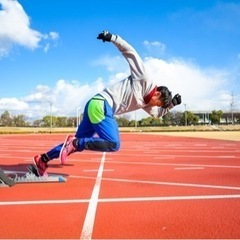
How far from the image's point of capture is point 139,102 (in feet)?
15.9

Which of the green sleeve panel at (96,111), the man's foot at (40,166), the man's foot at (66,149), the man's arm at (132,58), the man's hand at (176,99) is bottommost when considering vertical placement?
the man's foot at (40,166)

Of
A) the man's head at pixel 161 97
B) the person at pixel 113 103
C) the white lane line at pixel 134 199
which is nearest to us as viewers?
the white lane line at pixel 134 199

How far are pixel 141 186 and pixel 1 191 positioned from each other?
1852 mm

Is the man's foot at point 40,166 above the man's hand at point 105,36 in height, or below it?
below

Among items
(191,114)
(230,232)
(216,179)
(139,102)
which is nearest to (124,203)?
(230,232)

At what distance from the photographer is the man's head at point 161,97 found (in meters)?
4.93

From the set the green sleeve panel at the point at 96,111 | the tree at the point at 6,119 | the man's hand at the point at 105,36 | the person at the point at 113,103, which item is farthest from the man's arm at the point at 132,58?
the tree at the point at 6,119

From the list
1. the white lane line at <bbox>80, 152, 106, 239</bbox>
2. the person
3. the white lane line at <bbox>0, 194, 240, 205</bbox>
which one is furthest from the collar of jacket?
the white lane line at <bbox>0, 194, 240, 205</bbox>

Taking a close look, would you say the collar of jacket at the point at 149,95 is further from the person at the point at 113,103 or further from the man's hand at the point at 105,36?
the man's hand at the point at 105,36

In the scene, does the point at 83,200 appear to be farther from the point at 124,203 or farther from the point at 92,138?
the point at 92,138

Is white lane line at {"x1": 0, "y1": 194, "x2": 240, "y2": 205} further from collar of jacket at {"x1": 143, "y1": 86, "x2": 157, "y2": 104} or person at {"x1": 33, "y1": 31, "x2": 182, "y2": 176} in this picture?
collar of jacket at {"x1": 143, "y1": 86, "x2": 157, "y2": 104}

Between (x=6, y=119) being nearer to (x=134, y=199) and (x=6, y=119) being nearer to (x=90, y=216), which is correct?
(x=134, y=199)

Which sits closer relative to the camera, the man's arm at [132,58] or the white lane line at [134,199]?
the white lane line at [134,199]

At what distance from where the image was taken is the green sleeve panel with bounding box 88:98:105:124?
15.4ft
